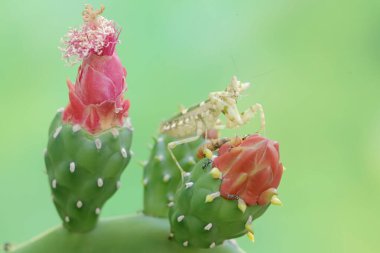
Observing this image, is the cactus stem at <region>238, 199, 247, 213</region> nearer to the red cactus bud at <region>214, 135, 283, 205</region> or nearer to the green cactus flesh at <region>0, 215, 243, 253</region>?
the red cactus bud at <region>214, 135, 283, 205</region>

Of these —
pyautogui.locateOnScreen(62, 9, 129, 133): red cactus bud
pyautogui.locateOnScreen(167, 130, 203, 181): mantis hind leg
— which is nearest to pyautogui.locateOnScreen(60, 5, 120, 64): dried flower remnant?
pyautogui.locateOnScreen(62, 9, 129, 133): red cactus bud

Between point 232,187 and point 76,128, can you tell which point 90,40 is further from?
point 232,187

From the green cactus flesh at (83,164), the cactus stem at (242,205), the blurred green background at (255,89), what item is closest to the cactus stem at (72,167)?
the green cactus flesh at (83,164)

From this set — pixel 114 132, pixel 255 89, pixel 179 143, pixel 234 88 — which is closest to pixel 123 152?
pixel 114 132

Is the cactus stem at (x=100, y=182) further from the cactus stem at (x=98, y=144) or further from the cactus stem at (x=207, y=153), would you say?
the cactus stem at (x=207, y=153)

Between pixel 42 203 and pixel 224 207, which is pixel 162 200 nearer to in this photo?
pixel 224 207

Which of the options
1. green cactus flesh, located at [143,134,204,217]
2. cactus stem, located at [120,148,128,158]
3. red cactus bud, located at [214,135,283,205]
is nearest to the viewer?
red cactus bud, located at [214,135,283,205]
